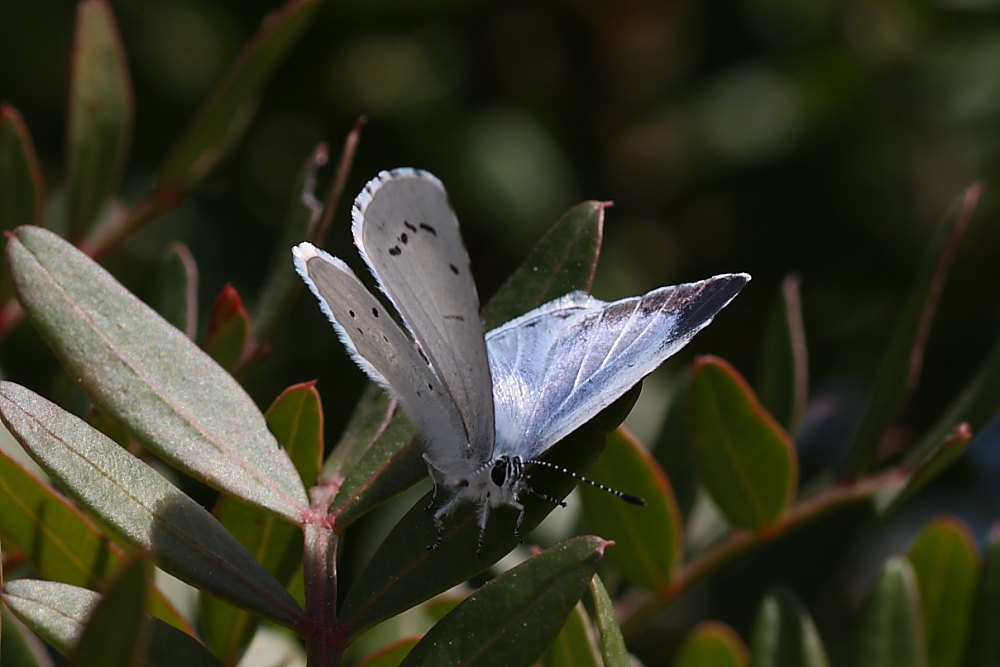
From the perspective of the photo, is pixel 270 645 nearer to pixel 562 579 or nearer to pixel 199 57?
pixel 562 579

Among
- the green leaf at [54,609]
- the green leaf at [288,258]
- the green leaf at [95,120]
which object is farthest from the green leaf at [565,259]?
the green leaf at [95,120]

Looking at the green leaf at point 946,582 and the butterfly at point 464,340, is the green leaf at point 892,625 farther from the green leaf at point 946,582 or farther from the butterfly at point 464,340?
the butterfly at point 464,340

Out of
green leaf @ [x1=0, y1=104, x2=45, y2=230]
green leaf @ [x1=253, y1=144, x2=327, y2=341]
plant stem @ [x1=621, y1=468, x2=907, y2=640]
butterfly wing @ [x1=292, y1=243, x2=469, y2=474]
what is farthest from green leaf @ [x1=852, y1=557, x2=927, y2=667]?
green leaf @ [x1=0, y1=104, x2=45, y2=230]

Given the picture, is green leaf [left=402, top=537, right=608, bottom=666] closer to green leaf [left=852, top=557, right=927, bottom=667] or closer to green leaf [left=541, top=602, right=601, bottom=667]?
green leaf [left=541, top=602, right=601, bottom=667]

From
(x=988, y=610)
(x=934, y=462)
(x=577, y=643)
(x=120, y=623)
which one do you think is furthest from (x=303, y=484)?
(x=988, y=610)

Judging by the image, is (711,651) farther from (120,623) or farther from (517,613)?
(120,623)

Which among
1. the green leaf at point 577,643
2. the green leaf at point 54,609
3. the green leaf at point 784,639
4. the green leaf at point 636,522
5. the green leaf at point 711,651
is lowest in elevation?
the green leaf at point 711,651
